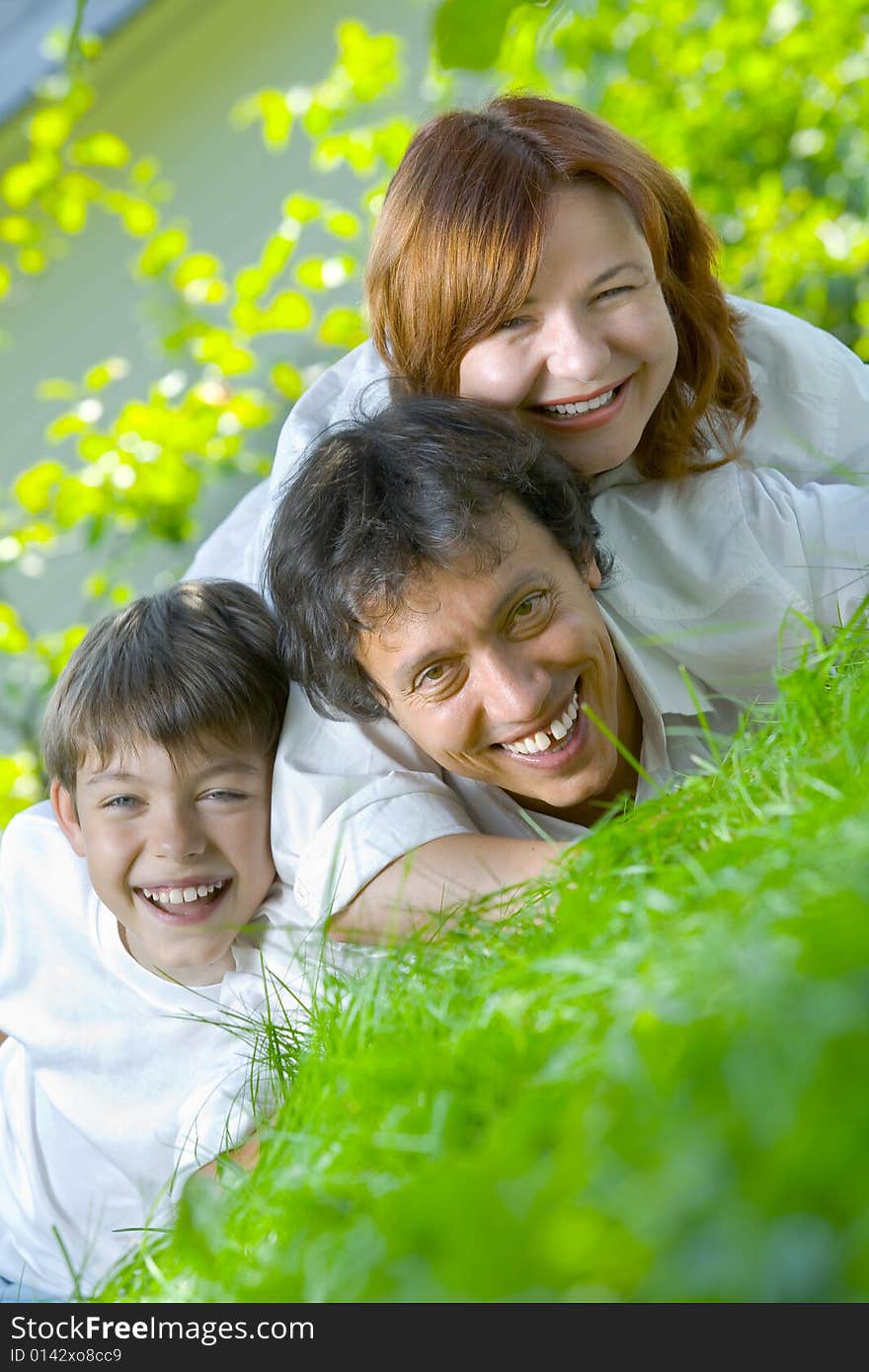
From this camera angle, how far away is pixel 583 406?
7.26 ft

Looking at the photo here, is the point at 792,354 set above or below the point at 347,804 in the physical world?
above

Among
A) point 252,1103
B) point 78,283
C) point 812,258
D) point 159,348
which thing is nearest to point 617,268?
point 252,1103

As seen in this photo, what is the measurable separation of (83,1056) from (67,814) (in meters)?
0.39

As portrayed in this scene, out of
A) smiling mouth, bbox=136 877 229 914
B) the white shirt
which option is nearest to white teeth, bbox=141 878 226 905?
smiling mouth, bbox=136 877 229 914

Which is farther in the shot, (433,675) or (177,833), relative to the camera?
(177,833)

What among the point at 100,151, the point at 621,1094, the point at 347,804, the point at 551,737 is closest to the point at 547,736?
the point at 551,737

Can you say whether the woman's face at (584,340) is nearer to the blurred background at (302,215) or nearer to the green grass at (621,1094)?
the green grass at (621,1094)

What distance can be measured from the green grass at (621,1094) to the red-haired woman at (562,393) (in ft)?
2.09

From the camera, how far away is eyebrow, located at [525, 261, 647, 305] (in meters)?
2.11

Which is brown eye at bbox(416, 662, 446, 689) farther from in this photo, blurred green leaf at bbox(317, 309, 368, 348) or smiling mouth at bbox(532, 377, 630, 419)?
blurred green leaf at bbox(317, 309, 368, 348)

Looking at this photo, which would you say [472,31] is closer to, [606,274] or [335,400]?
[606,274]

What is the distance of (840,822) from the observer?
1004mm

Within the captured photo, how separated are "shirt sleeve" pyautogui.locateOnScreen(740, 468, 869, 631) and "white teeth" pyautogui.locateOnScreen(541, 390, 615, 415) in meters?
0.28
